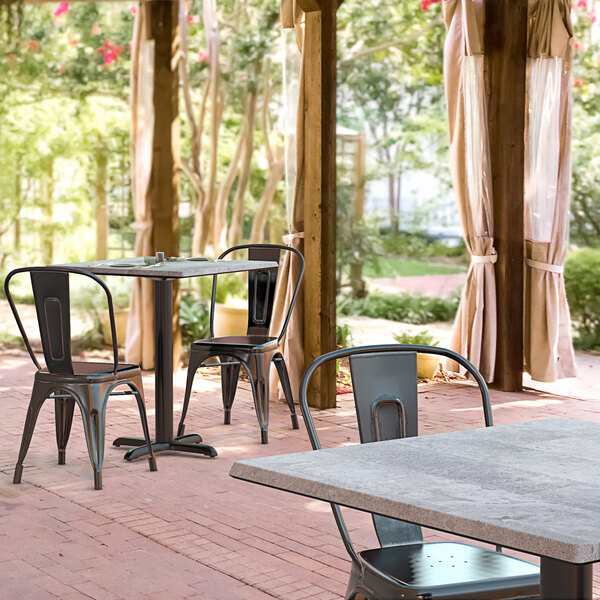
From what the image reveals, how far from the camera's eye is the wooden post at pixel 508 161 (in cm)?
650

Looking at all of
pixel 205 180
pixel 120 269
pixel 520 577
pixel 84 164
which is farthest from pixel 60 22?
pixel 520 577

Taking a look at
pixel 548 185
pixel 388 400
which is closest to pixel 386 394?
pixel 388 400

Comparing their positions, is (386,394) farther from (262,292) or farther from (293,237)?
(293,237)

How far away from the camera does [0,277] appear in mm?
8305

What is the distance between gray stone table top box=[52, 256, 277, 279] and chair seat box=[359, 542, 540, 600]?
2.38 metres

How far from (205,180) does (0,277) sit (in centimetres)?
198

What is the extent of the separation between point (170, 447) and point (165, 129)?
292 cm

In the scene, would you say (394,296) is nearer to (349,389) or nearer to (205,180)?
(205,180)

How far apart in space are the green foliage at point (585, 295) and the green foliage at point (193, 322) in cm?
306

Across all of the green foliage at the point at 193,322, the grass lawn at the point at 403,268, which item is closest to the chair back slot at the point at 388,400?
the green foliage at the point at 193,322

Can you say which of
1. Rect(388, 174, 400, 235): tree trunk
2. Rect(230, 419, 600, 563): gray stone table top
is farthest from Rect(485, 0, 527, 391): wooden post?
Rect(230, 419, 600, 563): gray stone table top

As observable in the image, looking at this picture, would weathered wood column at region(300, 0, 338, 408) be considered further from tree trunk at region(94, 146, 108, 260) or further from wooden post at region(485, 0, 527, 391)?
tree trunk at region(94, 146, 108, 260)

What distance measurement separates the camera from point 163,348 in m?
4.68

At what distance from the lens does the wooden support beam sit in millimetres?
5793
